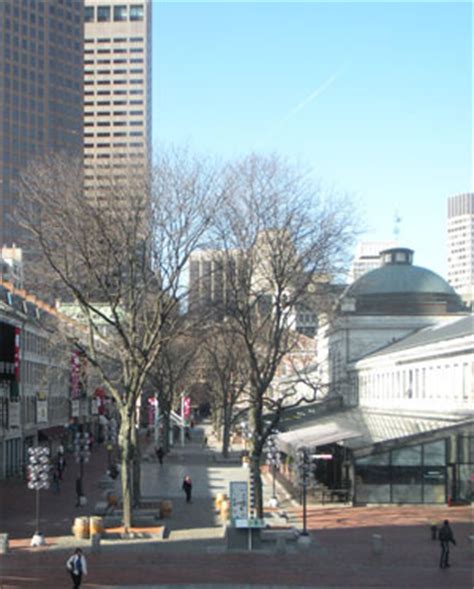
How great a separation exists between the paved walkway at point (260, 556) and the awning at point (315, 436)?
431 centimetres

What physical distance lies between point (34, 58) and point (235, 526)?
16131 cm

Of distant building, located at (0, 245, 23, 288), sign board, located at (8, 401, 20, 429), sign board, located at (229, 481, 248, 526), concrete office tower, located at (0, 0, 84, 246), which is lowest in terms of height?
sign board, located at (229, 481, 248, 526)

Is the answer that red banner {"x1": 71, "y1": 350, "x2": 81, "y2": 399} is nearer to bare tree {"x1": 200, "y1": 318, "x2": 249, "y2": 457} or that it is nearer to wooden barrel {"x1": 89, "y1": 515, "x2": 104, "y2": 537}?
bare tree {"x1": 200, "y1": 318, "x2": 249, "y2": 457}

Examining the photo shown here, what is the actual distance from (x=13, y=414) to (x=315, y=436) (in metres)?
19.4

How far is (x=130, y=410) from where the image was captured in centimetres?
4356

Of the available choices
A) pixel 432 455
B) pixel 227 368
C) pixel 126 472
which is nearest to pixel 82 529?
pixel 126 472

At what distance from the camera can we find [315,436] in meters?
60.4

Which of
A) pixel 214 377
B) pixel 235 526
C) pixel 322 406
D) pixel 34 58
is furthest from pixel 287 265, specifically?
pixel 34 58

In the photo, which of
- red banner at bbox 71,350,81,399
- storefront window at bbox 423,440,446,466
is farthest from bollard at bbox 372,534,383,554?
red banner at bbox 71,350,81,399

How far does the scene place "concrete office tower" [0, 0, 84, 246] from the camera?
583 feet

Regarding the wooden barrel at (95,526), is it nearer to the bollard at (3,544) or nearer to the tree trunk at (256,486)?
the bollard at (3,544)

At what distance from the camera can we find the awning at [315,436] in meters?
56.7

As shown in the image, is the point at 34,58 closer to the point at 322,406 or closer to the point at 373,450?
the point at 322,406

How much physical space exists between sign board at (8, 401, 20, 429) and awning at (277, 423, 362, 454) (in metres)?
16.5
